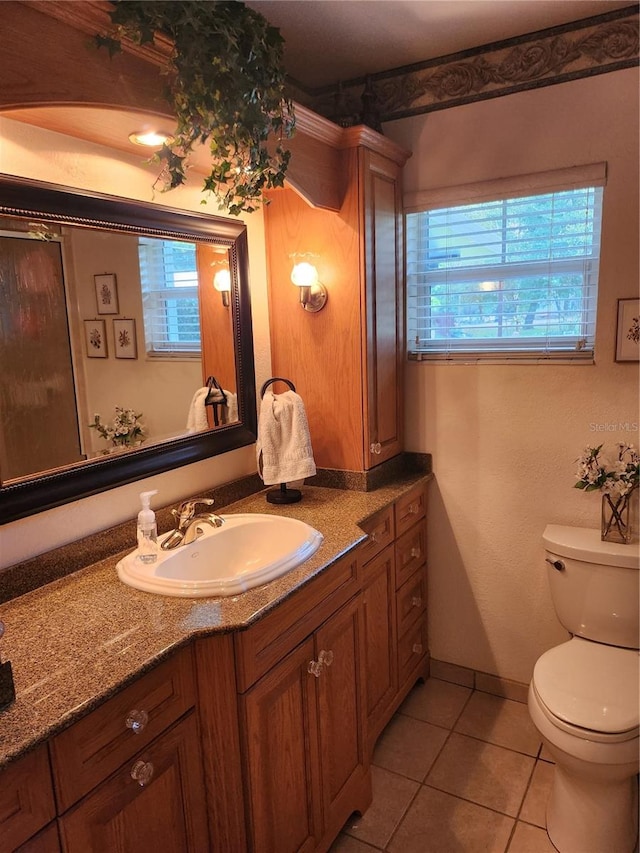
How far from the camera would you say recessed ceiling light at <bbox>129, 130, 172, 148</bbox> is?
155 cm

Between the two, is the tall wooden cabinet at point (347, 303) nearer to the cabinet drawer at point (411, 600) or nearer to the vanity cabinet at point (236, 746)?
the vanity cabinet at point (236, 746)

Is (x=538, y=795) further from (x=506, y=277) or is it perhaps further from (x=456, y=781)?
(x=506, y=277)

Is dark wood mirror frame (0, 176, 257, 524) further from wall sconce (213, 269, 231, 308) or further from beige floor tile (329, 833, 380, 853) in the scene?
beige floor tile (329, 833, 380, 853)

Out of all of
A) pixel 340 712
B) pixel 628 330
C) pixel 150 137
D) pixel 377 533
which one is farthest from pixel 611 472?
pixel 150 137

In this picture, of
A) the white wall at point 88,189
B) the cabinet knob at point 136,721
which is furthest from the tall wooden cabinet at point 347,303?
the cabinet knob at point 136,721

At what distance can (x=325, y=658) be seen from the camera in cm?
170

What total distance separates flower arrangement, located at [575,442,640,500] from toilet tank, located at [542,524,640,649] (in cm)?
19

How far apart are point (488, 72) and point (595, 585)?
1.89 meters

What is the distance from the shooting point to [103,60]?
130 cm

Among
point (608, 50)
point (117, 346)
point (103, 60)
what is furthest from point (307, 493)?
point (608, 50)

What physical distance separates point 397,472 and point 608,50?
5.50 feet

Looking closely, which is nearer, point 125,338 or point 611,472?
point 125,338

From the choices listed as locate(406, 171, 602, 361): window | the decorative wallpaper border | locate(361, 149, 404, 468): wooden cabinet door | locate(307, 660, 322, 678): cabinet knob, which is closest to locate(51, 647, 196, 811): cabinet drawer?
locate(307, 660, 322, 678): cabinet knob

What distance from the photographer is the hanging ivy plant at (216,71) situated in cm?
127
